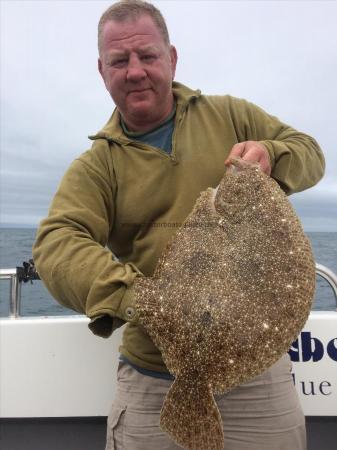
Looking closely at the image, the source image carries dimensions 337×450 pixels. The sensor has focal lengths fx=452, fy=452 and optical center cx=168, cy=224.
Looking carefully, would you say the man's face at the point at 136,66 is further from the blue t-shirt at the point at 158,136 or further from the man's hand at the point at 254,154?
the man's hand at the point at 254,154

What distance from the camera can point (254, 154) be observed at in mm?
2564

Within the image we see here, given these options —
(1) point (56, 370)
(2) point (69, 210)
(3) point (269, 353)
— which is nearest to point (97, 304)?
(2) point (69, 210)

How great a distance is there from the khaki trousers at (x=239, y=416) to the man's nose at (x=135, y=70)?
1.87 meters

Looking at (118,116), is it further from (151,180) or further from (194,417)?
(194,417)

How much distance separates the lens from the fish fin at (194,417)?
7.00ft

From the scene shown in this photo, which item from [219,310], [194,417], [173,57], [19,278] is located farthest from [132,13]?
[194,417]

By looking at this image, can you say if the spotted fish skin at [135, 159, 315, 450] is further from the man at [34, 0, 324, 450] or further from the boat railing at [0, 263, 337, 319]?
the boat railing at [0, 263, 337, 319]

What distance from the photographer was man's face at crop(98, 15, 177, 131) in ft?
9.29

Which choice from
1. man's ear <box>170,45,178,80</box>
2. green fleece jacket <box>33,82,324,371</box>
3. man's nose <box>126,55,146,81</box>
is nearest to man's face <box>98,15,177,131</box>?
man's nose <box>126,55,146,81</box>

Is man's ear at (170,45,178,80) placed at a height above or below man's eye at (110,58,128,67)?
above

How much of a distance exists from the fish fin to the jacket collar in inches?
64.4

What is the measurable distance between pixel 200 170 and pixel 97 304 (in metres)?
1.16

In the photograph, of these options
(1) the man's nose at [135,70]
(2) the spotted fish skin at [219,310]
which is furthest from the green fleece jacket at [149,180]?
(2) the spotted fish skin at [219,310]

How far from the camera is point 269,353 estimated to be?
6.95 feet
